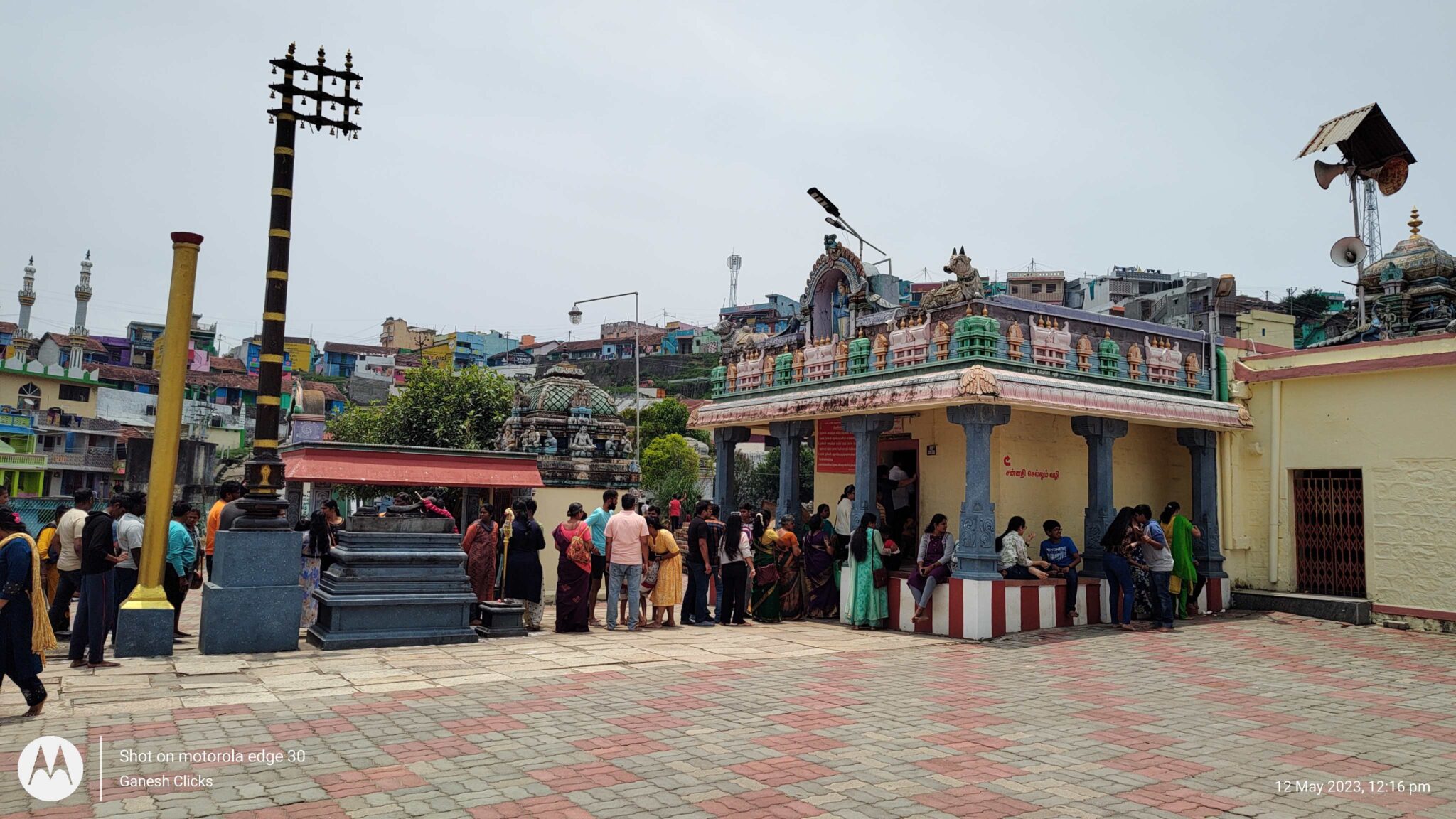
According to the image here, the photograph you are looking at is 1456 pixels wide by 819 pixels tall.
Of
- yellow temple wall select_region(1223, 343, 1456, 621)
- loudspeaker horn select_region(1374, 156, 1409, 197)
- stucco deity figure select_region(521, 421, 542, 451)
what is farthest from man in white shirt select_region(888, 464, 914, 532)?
loudspeaker horn select_region(1374, 156, 1409, 197)

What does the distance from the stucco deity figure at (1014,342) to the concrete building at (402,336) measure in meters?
97.2

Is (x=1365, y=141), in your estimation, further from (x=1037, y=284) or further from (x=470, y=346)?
(x=470, y=346)

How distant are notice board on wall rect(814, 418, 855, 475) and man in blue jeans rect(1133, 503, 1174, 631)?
180 inches

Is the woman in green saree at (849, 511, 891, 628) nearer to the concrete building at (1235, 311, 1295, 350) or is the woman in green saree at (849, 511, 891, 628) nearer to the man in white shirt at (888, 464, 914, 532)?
the man in white shirt at (888, 464, 914, 532)

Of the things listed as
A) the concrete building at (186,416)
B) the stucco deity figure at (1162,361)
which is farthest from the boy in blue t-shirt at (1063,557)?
the concrete building at (186,416)

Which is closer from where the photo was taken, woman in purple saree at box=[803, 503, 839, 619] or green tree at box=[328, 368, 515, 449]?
woman in purple saree at box=[803, 503, 839, 619]

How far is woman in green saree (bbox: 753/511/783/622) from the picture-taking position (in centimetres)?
1258

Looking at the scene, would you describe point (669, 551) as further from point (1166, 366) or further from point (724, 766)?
point (1166, 366)

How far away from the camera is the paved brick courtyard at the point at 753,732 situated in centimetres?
480

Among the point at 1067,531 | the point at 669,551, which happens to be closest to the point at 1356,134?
the point at 1067,531

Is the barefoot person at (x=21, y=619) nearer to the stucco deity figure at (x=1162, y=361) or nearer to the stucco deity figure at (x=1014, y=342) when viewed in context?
the stucco deity figure at (x=1014, y=342)

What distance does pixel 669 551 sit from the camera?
38.0 feet

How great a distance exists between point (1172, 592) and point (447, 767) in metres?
10.3

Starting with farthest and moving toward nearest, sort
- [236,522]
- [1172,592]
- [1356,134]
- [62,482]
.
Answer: [62,482] < [1356,134] < [1172,592] < [236,522]
